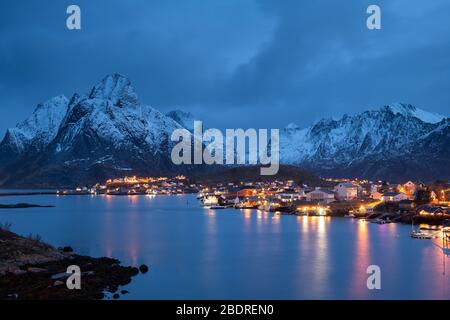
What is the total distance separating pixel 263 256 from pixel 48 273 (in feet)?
49.2

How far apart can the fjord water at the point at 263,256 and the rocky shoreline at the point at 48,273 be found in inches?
41.5

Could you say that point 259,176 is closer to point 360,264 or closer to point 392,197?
point 392,197

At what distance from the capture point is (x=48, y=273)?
2330 cm

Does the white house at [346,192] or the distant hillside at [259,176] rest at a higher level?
the distant hillside at [259,176]

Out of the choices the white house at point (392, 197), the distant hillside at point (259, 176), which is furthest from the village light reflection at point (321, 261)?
the distant hillside at point (259, 176)

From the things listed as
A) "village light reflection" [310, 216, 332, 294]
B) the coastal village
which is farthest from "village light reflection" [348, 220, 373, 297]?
the coastal village

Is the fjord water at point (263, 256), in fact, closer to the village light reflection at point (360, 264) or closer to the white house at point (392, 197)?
the village light reflection at point (360, 264)

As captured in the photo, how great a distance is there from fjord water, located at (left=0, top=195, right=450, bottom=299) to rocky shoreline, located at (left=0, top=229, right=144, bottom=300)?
1.05m

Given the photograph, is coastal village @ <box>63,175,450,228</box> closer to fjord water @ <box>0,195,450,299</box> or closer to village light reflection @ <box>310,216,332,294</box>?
fjord water @ <box>0,195,450,299</box>

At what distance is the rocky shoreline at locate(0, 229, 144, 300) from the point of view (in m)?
19.8

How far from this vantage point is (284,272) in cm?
2809

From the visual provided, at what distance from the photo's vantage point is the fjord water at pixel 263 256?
77.3 feet
